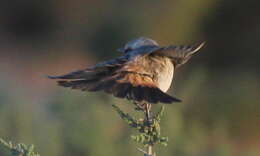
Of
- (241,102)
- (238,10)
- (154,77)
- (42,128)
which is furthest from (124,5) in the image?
(154,77)

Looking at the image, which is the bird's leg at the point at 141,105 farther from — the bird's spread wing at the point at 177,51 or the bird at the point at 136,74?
the bird's spread wing at the point at 177,51

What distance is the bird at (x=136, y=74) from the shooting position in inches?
84.5

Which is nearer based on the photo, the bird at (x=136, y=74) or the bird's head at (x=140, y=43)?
the bird at (x=136, y=74)

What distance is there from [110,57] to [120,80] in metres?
9.45

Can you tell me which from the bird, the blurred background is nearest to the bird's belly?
the bird

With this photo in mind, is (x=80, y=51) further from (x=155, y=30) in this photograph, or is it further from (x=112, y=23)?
(x=155, y=30)

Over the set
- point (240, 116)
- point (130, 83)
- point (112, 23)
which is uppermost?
point (112, 23)

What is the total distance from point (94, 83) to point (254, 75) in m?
7.25

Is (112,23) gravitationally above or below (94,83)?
above

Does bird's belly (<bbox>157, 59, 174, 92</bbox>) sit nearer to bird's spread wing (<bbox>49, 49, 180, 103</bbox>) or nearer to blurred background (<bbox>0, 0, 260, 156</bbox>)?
bird's spread wing (<bbox>49, 49, 180, 103</bbox>)

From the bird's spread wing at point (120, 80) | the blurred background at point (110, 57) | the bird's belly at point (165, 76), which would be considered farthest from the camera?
the blurred background at point (110, 57)

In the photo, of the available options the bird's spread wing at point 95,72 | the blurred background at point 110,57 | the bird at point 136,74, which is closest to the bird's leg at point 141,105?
the bird at point 136,74

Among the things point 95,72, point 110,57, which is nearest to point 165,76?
point 95,72

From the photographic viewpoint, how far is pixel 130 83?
2.23 meters
